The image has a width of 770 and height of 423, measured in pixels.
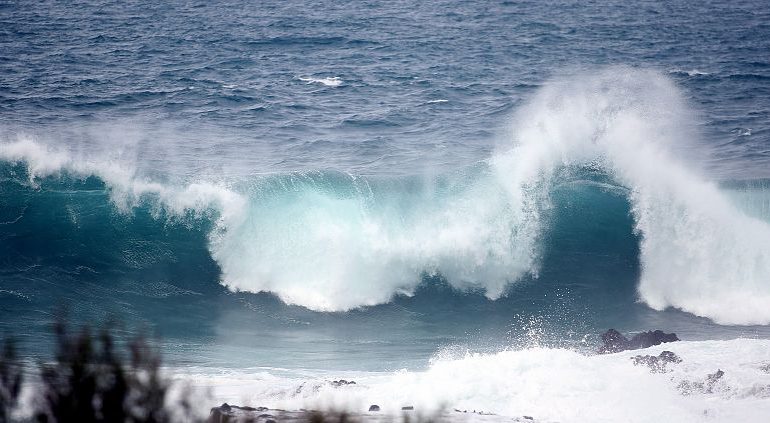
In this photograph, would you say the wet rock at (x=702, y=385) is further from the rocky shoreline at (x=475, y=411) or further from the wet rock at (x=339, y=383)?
the wet rock at (x=339, y=383)

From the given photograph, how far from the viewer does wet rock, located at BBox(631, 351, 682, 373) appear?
12.0 meters

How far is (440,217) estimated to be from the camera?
19.0m

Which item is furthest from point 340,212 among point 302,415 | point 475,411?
point 302,415

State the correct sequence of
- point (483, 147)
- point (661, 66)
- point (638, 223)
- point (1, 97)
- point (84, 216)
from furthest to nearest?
point (661, 66) → point (1, 97) → point (483, 147) → point (638, 223) → point (84, 216)

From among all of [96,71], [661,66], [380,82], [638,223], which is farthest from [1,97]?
[661,66]

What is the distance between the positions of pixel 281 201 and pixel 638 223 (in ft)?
30.1

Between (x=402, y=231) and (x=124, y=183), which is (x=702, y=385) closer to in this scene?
(x=402, y=231)

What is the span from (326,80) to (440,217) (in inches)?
423

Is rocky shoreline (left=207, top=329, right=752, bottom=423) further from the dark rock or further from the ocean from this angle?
the ocean

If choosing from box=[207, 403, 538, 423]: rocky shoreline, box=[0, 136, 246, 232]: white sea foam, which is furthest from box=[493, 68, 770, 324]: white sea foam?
box=[207, 403, 538, 423]: rocky shoreline

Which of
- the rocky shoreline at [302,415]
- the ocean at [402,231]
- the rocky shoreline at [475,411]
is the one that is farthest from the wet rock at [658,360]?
the rocky shoreline at [302,415]

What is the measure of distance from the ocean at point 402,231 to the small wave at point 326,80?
194mm

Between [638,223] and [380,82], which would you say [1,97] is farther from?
[638,223]

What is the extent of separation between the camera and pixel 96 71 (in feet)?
88.3
